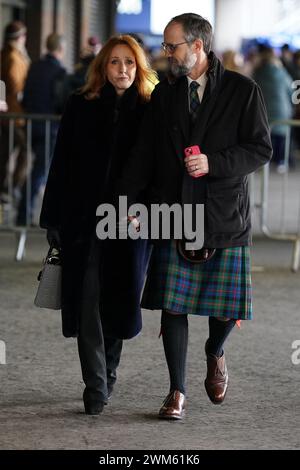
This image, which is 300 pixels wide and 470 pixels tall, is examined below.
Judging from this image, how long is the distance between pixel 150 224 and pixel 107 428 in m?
1.03

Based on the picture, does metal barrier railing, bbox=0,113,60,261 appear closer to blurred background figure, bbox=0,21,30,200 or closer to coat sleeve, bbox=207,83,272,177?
blurred background figure, bbox=0,21,30,200

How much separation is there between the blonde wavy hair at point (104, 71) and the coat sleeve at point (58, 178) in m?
0.14

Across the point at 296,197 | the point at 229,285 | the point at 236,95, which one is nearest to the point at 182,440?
the point at 229,285

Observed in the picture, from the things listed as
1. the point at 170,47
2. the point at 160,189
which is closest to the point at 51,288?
the point at 160,189

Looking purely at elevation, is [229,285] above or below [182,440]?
above

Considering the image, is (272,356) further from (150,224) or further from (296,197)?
(296,197)

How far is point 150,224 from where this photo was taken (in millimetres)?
5801

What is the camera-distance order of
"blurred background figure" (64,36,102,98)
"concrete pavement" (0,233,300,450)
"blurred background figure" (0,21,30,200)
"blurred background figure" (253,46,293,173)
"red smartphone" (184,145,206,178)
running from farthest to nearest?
"blurred background figure" (253,46,293,173) < "blurred background figure" (0,21,30,200) < "blurred background figure" (64,36,102,98) < "red smartphone" (184,145,206,178) < "concrete pavement" (0,233,300,450)

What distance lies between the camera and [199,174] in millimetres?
5555

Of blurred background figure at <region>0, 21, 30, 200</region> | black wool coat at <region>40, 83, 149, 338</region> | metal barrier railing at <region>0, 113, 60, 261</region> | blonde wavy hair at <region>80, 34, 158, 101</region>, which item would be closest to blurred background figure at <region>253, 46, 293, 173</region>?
metal barrier railing at <region>0, 113, 60, 261</region>

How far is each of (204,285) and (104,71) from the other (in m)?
1.21

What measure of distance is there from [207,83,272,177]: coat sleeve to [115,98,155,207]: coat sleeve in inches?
14.2

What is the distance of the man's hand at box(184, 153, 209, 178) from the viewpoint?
5535 millimetres
